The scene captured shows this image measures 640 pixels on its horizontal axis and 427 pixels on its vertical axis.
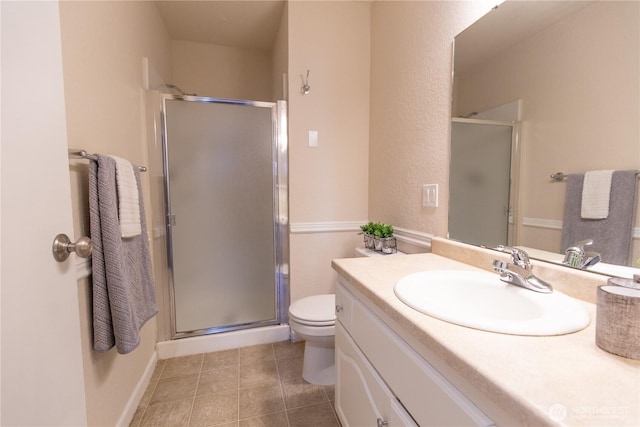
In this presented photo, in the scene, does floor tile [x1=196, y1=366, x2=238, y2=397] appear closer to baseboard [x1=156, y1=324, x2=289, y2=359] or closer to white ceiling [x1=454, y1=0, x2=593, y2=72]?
baseboard [x1=156, y1=324, x2=289, y2=359]

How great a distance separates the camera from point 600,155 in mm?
739

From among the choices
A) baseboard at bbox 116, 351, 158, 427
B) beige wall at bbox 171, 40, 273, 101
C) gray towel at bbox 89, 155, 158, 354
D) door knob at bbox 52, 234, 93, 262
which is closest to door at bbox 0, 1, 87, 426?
door knob at bbox 52, 234, 93, 262

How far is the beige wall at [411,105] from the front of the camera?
4.28 ft

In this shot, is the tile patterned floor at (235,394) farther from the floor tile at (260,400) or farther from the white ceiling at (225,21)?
the white ceiling at (225,21)

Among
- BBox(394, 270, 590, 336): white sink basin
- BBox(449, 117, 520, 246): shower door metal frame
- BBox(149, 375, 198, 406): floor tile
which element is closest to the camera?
BBox(394, 270, 590, 336): white sink basin

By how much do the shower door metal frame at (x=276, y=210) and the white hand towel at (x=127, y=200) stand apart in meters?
0.59

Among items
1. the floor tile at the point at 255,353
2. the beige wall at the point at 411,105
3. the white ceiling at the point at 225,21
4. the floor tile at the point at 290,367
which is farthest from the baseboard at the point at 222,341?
the white ceiling at the point at 225,21

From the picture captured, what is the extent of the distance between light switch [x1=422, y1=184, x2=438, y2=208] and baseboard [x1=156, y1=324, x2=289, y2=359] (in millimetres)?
1358

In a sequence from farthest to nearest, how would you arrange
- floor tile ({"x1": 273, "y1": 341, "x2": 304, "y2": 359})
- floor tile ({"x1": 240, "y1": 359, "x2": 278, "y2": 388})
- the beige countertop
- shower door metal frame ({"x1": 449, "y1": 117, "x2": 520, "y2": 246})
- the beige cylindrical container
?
floor tile ({"x1": 273, "y1": 341, "x2": 304, "y2": 359}) → floor tile ({"x1": 240, "y1": 359, "x2": 278, "y2": 388}) → shower door metal frame ({"x1": 449, "y1": 117, "x2": 520, "y2": 246}) → the beige cylindrical container → the beige countertop

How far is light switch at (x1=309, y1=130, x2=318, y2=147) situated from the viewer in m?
1.93

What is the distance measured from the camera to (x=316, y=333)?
1.43 m

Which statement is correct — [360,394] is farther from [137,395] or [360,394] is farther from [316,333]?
[137,395]

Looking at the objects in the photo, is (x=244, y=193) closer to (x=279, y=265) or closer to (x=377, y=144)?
(x=279, y=265)

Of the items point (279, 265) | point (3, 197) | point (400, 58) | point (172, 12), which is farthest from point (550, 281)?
point (172, 12)
